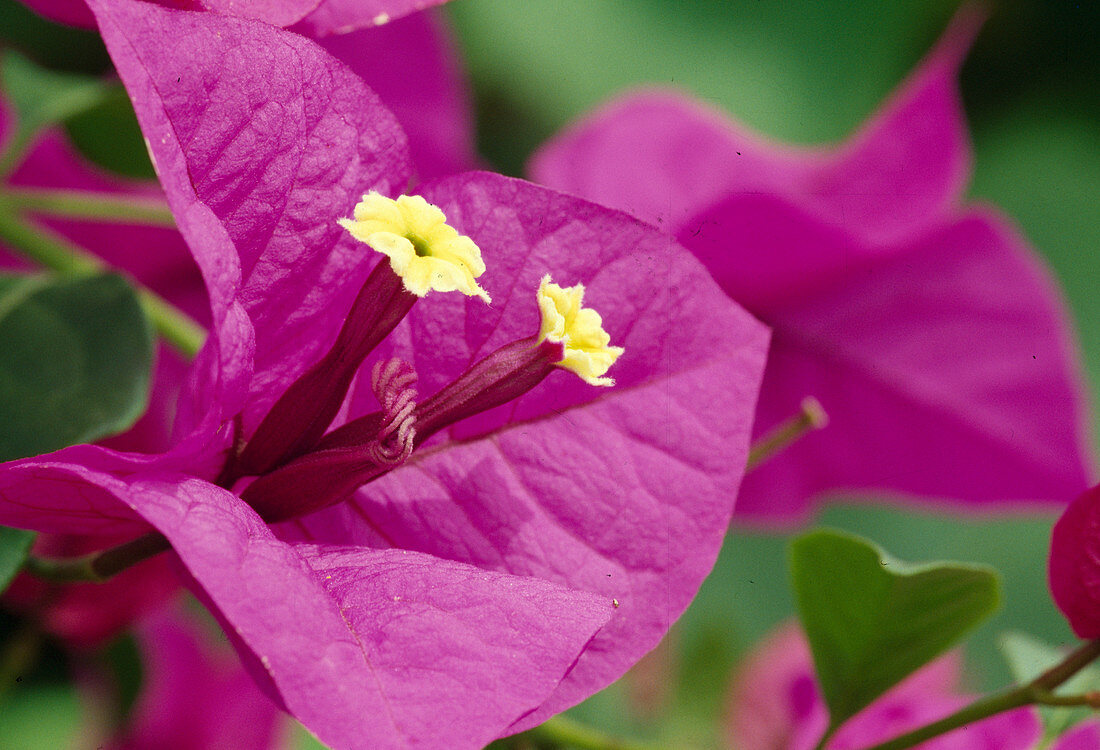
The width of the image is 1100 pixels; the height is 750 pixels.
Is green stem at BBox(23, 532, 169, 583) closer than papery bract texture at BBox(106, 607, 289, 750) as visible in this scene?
Yes

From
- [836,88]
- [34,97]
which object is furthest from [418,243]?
[836,88]

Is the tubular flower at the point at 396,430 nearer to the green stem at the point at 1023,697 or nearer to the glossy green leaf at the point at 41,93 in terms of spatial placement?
the green stem at the point at 1023,697

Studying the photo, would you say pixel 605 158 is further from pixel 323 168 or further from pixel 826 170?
pixel 323 168

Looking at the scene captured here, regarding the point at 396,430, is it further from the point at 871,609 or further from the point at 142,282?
the point at 142,282

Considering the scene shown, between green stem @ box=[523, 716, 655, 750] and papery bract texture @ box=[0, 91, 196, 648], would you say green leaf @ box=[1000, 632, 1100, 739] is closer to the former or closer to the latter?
green stem @ box=[523, 716, 655, 750]

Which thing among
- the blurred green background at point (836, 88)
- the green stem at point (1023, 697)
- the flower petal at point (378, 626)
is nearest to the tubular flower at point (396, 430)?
the flower petal at point (378, 626)

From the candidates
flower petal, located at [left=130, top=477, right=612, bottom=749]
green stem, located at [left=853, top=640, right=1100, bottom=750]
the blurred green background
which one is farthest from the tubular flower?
the blurred green background
